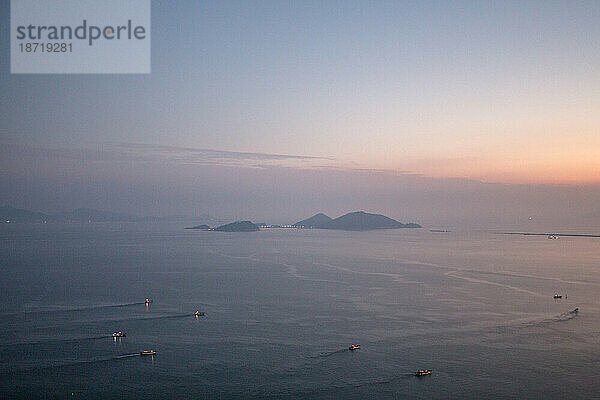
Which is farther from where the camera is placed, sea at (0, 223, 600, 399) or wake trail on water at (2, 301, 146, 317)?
wake trail on water at (2, 301, 146, 317)

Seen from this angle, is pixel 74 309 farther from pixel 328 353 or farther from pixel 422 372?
pixel 422 372

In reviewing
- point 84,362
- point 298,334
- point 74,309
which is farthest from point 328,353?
point 74,309

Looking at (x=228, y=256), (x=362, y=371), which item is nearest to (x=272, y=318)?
(x=362, y=371)

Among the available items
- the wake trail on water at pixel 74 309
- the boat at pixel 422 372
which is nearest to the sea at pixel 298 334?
the wake trail on water at pixel 74 309

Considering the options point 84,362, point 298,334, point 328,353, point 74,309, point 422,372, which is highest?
point 74,309

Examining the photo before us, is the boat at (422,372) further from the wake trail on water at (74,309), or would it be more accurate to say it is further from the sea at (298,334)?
the wake trail on water at (74,309)

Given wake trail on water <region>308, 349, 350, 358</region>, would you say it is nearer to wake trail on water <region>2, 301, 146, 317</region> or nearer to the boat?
the boat

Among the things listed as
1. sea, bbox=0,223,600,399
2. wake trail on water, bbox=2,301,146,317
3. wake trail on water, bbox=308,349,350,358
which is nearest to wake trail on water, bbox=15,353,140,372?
sea, bbox=0,223,600,399

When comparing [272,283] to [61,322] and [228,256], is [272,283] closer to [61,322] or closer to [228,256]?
[61,322]
